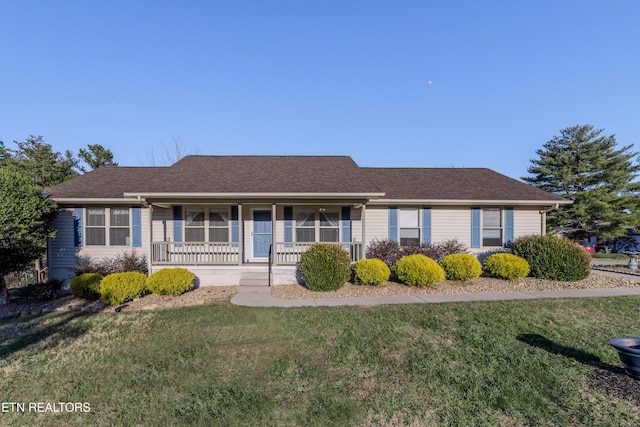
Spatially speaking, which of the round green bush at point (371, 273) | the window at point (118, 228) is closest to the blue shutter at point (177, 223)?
the window at point (118, 228)

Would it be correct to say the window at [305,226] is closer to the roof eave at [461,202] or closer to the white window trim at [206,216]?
the roof eave at [461,202]

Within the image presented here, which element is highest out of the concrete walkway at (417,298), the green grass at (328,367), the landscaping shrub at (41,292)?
the green grass at (328,367)

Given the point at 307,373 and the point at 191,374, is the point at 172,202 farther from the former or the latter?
the point at 307,373

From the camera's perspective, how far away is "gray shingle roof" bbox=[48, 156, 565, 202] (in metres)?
10.3

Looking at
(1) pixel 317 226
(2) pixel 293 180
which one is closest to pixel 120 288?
(2) pixel 293 180

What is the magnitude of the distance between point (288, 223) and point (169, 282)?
4615mm

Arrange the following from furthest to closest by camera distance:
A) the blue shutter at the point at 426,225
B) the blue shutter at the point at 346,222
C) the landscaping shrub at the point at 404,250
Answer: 1. the blue shutter at the point at 426,225
2. the blue shutter at the point at 346,222
3. the landscaping shrub at the point at 404,250

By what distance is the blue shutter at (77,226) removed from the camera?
11.4 metres

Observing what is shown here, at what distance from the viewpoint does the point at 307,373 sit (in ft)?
13.7

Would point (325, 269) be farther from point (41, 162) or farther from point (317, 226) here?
point (41, 162)

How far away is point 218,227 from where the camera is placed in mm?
11734

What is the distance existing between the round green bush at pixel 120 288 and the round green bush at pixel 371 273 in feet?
20.6

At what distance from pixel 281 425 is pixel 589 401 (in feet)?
11.2

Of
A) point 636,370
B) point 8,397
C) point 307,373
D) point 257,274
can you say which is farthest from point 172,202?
point 636,370
